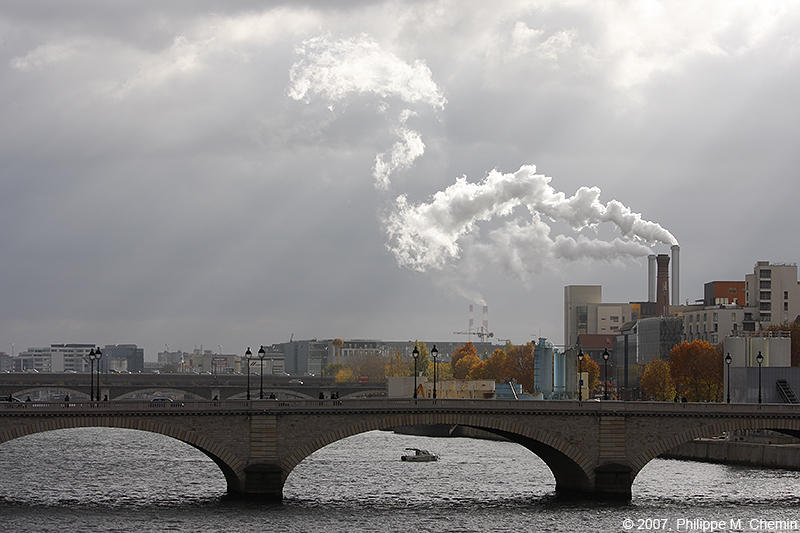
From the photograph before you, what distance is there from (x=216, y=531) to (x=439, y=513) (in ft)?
50.3

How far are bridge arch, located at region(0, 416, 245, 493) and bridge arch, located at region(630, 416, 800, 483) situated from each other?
24158 mm

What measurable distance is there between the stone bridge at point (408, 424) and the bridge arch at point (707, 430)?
→ 0.06 metres

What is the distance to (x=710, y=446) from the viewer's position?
121m

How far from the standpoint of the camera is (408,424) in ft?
274

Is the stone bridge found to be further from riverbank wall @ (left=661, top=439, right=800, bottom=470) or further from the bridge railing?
riverbank wall @ (left=661, top=439, right=800, bottom=470)

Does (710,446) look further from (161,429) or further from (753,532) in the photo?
(161,429)

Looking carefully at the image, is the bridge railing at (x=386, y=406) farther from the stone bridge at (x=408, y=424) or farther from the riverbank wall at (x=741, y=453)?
the riverbank wall at (x=741, y=453)

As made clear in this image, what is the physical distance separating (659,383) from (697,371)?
935cm

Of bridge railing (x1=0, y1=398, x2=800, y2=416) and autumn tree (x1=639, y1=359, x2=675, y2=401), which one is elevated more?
bridge railing (x1=0, y1=398, x2=800, y2=416)

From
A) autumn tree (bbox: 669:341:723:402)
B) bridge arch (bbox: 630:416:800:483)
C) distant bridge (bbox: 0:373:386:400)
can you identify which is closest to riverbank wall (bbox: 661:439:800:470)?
bridge arch (bbox: 630:416:800:483)

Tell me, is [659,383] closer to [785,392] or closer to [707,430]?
[785,392]

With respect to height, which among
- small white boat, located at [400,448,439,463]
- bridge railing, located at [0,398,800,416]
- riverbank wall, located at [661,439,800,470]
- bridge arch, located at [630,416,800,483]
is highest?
bridge railing, located at [0,398,800,416]

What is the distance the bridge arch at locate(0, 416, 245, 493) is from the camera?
247 ft

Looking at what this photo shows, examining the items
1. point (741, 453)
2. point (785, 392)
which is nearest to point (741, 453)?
point (741, 453)
